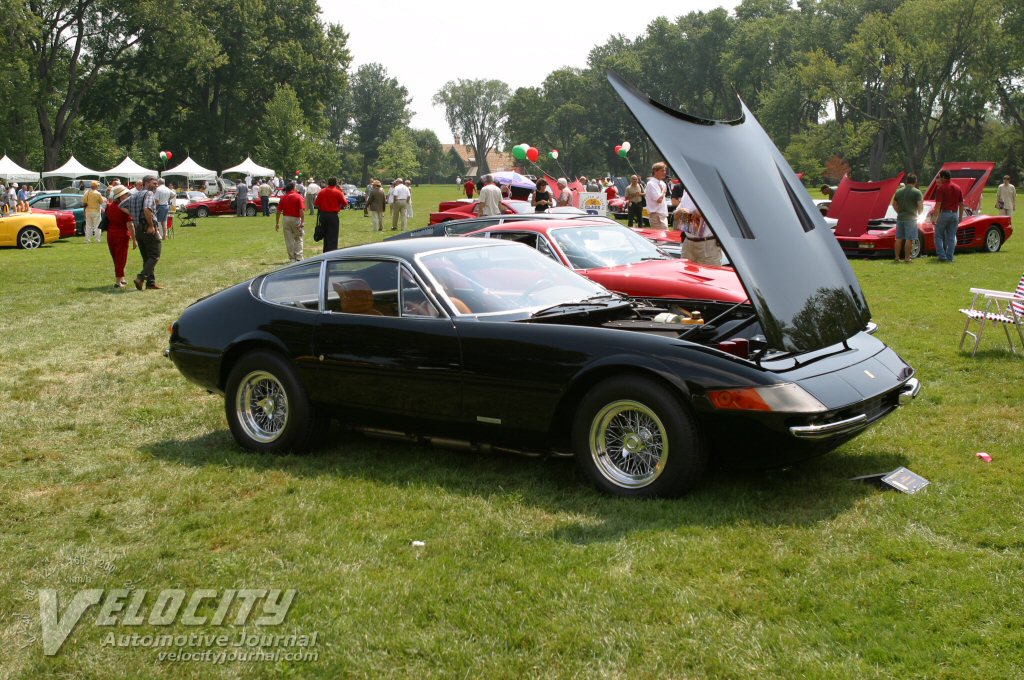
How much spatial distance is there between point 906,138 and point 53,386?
68535 millimetres

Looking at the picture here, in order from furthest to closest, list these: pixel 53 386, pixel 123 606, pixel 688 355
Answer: pixel 53 386
pixel 688 355
pixel 123 606

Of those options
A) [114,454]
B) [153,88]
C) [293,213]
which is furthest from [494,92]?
[114,454]

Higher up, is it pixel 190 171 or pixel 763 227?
pixel 190 171

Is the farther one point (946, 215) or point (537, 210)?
point (537, 210)

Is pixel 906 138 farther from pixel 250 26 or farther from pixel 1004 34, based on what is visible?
pixel 250 26

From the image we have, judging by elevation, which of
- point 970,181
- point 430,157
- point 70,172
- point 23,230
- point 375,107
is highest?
point 375,107

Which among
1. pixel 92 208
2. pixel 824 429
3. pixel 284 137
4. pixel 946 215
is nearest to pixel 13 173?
pixel 284 137

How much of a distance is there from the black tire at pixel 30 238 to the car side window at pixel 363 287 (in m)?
23.1

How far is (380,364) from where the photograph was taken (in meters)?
5.95

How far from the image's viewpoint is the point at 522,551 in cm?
455

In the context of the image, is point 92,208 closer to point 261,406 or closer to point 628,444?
point 261,406

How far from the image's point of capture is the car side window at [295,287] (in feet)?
21.1

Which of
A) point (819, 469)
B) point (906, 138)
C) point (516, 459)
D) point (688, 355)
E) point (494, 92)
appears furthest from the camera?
point (494, 92)

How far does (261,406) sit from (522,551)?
268 centimetres
